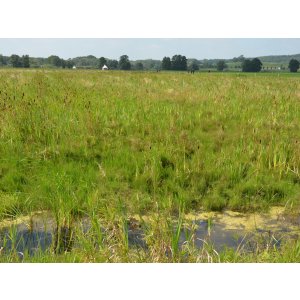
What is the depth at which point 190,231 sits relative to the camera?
3730 mm

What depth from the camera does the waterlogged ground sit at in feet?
10.9

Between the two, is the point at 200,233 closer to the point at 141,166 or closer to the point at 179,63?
the point at 141,166

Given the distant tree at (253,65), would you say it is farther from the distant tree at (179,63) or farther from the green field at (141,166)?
the green field at (141,166)

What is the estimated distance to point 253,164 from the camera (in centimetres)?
540

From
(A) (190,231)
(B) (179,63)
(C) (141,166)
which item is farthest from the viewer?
(B) (179,63)

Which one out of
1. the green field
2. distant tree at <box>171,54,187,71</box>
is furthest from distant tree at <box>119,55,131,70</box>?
the green field

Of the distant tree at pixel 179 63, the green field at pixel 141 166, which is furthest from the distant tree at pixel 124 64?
the green field at pixel 141 166

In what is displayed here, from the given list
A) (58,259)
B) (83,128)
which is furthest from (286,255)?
(83,128)

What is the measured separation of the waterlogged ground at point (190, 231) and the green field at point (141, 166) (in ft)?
0.41

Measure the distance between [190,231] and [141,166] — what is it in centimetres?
185

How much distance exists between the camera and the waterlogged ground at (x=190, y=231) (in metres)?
3.31

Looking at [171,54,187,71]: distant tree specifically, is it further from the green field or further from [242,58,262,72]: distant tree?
the green field

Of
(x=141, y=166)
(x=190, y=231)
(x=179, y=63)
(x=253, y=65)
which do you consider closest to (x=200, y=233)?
(x=190, y=231)

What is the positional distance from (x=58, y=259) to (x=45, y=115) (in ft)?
15.4
